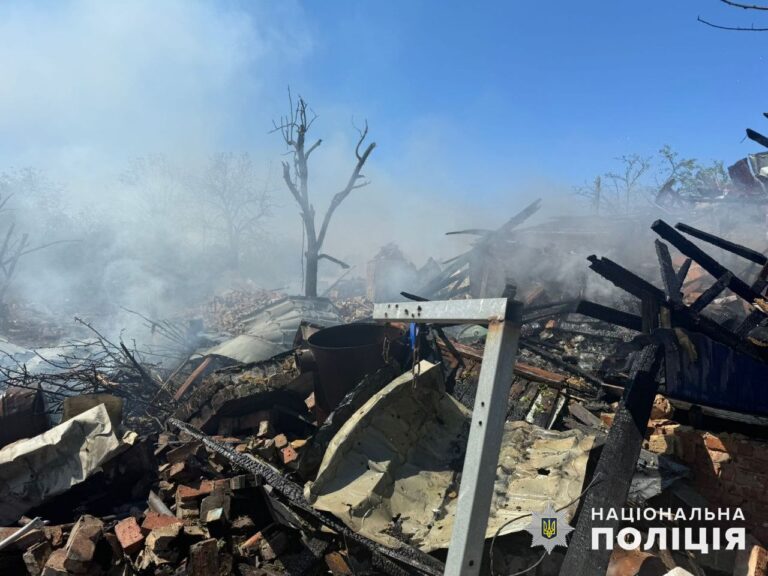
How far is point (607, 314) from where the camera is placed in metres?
4.22

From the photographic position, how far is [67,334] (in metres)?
15.3

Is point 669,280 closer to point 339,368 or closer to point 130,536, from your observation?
point 339,368

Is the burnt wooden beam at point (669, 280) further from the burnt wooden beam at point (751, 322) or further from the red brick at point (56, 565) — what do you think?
the red brick at point (56, 565)

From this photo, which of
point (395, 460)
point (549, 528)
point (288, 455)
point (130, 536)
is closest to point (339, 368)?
point (288, 455)

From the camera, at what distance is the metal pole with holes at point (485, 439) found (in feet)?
5.74

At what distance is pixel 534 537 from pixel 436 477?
1.03 meters

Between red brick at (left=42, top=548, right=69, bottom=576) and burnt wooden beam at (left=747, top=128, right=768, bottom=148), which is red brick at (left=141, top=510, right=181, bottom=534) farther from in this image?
burnt wooden beam at (left=747, top=128, right=768, bottom=148)

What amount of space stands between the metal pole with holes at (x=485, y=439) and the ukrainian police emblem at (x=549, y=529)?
4.14 feet

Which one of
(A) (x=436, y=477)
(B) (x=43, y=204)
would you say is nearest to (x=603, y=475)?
(A) (x=436, y=477)

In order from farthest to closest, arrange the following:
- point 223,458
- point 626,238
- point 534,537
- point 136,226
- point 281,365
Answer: point 136,226
point 626,238
point 281,365
point 223,458
point 534,537

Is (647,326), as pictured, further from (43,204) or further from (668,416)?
(43,204)

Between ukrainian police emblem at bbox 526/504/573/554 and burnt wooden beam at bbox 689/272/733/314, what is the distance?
2.34 m

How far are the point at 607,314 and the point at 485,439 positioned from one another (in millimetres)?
3087

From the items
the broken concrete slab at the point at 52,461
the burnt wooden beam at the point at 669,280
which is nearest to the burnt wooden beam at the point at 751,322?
the burnt wooden beam at the point at 669,280
